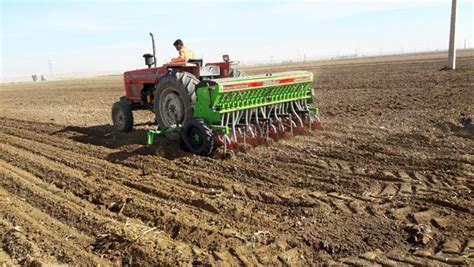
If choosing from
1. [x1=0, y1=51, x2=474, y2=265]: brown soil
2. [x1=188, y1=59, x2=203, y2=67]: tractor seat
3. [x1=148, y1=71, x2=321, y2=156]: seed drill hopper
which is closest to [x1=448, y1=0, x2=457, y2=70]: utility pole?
[x1=0, y1=51, x2=474, y2=265]: brown soil

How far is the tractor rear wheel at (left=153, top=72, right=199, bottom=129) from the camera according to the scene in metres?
7.50

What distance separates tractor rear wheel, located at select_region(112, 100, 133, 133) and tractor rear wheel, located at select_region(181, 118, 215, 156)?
249 centimetres

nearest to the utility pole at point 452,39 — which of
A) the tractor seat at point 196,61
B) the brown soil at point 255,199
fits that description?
the brown soil at point 255,199

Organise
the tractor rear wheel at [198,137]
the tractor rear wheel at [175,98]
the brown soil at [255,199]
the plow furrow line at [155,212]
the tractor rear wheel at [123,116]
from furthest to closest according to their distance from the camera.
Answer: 1. the tractor rear wheel at [123,116]
2. the tractor rear wheel at [175,98]
3. the tractor rear wheel at [198,137]
4. the plow furrow line at [155,212]
5. the brown soil at [255,199]

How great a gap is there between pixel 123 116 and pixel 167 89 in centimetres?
195

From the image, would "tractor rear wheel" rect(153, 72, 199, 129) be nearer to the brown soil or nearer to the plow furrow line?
the brown soil

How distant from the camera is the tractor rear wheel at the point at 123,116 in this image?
9.29 metres

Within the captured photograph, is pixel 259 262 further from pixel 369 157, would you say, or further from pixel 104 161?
pixel 104 161

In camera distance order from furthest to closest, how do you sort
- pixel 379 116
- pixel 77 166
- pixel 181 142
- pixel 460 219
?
1. pixel 379 116
2. pixel 181 142
3. pixel 77 166
4. pixel 460 219

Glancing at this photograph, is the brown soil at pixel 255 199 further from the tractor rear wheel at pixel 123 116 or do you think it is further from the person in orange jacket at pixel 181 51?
the person in orange jacket at pixel 181 51

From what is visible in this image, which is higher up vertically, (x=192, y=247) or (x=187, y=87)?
(x=187, y=87)

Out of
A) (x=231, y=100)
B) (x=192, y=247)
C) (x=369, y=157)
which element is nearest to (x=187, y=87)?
(x=231, y=100)

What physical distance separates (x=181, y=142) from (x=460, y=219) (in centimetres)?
441

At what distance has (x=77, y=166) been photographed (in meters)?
6.88
